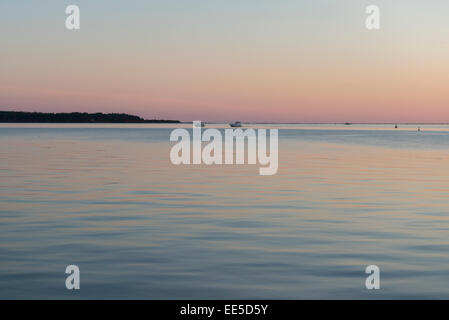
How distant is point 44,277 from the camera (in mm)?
13125

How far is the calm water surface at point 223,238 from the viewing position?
1256cm

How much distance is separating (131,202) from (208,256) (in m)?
10.5

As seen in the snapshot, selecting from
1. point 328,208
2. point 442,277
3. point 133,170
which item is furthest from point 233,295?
point 133,170

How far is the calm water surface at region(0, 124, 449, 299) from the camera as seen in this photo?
12562 mm

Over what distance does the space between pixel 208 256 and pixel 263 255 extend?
1.35 m

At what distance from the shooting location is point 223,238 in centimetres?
1759

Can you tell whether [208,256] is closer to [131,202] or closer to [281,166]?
[131,202]

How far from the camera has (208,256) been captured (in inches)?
599
